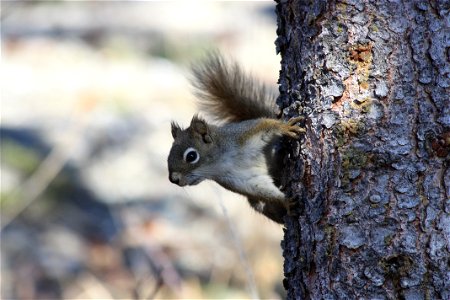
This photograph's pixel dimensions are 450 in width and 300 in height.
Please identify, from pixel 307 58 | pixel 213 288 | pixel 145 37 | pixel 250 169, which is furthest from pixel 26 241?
pixel 145 37

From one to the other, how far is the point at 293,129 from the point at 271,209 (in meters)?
0.44

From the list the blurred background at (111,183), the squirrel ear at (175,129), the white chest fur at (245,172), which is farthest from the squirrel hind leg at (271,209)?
the squirrel ear at (175,129)

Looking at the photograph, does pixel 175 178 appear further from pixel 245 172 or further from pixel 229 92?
pixel 229 92

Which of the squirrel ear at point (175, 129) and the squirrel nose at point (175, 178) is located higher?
the squirrel ear at point (175, 129)

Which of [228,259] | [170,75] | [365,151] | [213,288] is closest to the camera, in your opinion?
[365,151]

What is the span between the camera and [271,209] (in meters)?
2.22

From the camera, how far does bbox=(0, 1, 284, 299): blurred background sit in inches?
161

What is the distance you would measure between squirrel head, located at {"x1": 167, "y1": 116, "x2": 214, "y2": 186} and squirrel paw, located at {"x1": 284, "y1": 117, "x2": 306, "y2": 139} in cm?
48

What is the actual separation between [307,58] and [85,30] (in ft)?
23.8

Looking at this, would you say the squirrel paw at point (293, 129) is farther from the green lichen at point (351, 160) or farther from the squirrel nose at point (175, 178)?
the squirrel nose at point (175, 178)

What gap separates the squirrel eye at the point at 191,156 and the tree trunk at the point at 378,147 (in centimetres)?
58

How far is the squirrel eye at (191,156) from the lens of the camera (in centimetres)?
227

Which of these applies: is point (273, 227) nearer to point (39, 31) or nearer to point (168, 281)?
point (168, 281)

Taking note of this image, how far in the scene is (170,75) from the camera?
24.8ft
